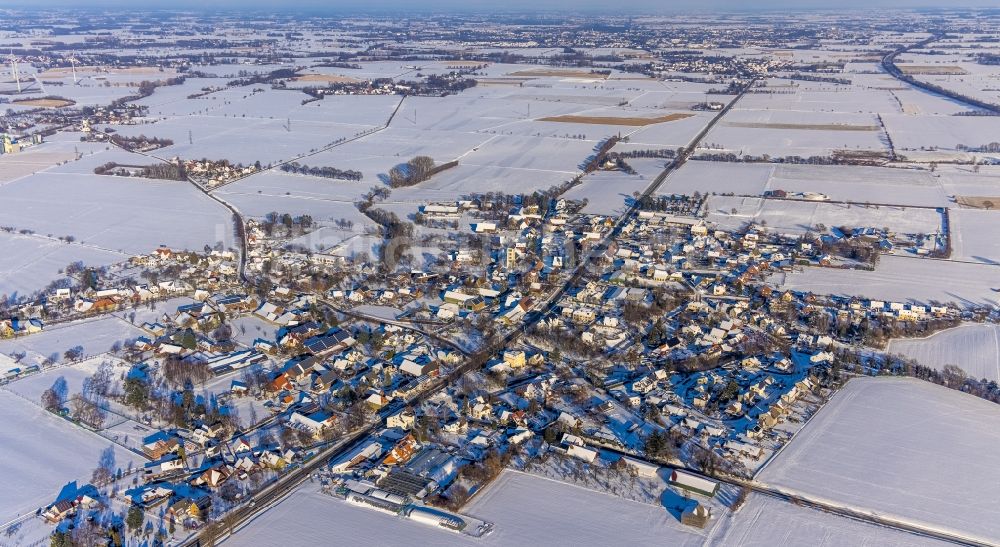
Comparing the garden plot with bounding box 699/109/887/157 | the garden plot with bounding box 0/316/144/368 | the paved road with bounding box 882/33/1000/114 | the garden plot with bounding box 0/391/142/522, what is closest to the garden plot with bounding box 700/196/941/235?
the garden plot with bounding box 699/109/887/157

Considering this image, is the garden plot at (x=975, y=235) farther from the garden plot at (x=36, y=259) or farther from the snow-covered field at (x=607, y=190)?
the garden plot at (x=36, y=259)

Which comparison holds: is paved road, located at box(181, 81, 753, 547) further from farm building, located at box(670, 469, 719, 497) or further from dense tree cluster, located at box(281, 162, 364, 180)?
dense tree cluster, located at box(281, 162, 364, 180)

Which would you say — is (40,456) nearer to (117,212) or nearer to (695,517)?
(695,517)

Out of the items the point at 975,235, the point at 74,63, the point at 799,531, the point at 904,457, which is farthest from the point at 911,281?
the point at 74,63

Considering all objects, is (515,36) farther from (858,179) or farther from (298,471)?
(298,471)

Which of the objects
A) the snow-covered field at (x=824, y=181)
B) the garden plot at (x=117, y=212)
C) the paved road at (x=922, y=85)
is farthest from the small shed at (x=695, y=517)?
the paved road at (x=922, y=85)
